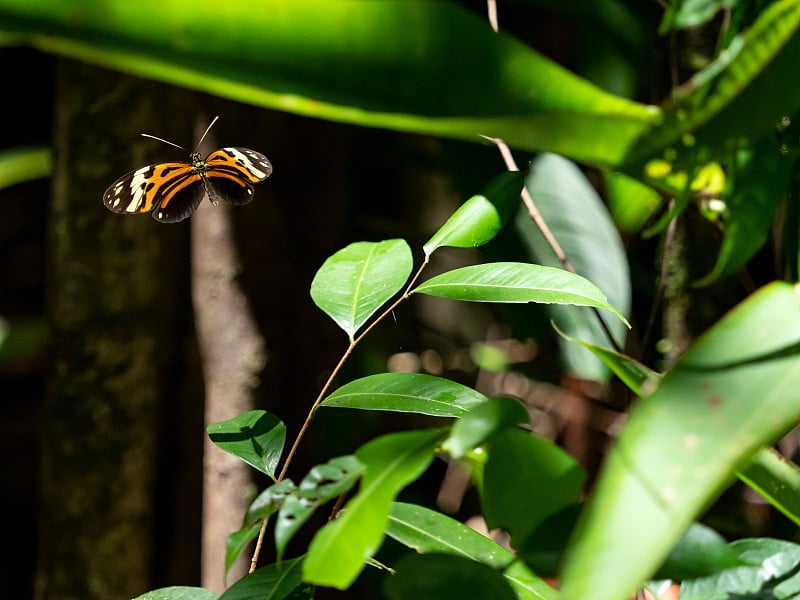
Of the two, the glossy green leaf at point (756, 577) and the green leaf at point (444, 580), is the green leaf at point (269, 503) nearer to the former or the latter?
the green leaf at point (444, 580)

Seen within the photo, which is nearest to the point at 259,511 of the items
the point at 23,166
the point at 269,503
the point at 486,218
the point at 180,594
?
the point at 269,503

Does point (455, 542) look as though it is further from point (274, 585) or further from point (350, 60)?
point (350, 60)

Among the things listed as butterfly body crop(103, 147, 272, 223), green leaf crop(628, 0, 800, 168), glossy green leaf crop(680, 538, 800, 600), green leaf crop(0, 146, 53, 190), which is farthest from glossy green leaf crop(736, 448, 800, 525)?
green leaf crop(0, 146, 53, 190)

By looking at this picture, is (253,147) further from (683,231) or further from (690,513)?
(690,513)

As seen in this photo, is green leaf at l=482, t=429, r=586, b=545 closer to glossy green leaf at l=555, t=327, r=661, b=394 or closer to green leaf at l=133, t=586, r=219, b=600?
glossy green leaf at l=555, t=327, r=661, b=394

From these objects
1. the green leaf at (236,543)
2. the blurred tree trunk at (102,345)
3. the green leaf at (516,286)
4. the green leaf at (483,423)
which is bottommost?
the blurred tree trunk at (102,345)

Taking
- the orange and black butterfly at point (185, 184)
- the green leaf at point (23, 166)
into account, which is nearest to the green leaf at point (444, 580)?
the orange and black butterfly at point (185, 184)
